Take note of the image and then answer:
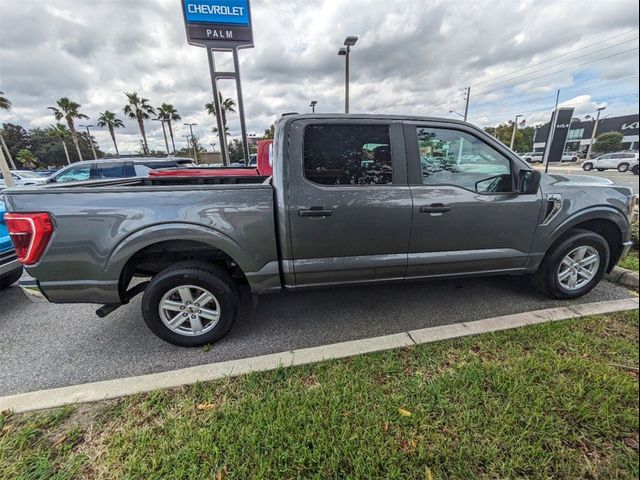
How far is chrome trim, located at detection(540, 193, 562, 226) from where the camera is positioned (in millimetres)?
2906

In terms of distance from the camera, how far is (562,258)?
3.13m

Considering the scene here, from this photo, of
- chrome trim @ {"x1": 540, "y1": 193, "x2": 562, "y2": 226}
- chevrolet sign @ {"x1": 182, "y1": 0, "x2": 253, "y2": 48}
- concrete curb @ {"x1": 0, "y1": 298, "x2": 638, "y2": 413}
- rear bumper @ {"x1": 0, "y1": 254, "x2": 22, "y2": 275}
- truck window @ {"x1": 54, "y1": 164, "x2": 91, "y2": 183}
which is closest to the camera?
concrete curb @ {"x1": 0, "y1": 298, "x2": 638, "y2": 413}

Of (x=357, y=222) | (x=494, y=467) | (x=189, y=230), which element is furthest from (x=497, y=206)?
(x=189, y=230)

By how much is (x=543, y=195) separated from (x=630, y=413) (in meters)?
1.83

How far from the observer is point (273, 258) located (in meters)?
2.55

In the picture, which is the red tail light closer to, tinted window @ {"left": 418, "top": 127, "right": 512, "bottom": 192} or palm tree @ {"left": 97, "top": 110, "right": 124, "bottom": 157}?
tinted window @ {"left": 418, "top": 127, "right": 512, "bottom": 192}

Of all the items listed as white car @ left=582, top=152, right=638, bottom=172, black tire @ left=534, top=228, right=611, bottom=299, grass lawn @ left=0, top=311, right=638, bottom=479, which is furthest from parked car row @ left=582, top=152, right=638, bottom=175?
grass lawn @ left=0, top=311, right=638, bottom=479

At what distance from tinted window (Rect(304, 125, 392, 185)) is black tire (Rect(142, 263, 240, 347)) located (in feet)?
3.79

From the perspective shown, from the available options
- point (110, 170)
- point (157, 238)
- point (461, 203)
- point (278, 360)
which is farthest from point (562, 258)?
point (110, 170)

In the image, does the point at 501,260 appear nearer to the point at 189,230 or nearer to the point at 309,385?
the point at 309,385

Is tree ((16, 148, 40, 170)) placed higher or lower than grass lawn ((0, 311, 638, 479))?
higher

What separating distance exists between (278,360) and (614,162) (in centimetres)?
3419

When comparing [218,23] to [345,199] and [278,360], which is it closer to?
[345,199]

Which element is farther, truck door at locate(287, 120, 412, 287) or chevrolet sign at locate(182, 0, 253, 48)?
chevrolet sign at locate(182, 0, 253, 48)
